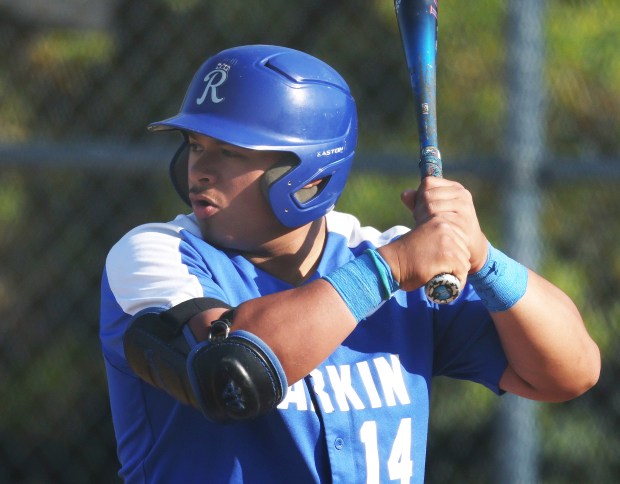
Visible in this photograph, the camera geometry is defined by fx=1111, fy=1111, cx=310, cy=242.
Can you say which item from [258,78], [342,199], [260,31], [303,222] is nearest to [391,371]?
[303,222]

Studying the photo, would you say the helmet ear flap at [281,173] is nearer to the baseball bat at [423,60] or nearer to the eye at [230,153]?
the eye at [230,153]

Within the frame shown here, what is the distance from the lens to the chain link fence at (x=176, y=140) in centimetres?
450

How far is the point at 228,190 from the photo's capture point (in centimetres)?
247

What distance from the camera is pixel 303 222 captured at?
2.57 meters

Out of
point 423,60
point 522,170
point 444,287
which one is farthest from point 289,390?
point 522,170

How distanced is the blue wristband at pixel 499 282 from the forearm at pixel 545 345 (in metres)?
0.02

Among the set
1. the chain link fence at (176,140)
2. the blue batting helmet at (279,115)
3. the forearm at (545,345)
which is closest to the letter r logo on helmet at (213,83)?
the blue batting helmet at (279,115)

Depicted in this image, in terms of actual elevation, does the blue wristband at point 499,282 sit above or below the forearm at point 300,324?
below

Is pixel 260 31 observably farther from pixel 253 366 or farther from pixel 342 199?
pixel 253 366

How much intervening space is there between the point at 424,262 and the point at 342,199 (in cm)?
244

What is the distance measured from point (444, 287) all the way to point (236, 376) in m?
0.46

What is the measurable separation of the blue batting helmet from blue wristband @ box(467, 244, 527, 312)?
43 cm

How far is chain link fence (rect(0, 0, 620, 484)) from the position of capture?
4.50 metres

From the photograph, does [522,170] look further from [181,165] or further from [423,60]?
[181,165]
